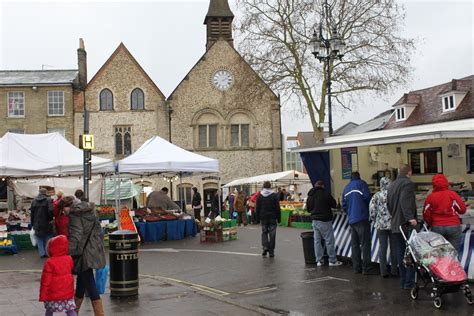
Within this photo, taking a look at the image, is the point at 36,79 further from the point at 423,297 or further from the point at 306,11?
the point at 423,297

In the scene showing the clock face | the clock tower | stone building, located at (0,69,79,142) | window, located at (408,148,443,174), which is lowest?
window, located at (408,148,443,174)

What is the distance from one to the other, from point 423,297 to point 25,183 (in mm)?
21378

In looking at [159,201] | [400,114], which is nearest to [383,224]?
[159,201]

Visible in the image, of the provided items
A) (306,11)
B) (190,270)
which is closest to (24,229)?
(190,270)

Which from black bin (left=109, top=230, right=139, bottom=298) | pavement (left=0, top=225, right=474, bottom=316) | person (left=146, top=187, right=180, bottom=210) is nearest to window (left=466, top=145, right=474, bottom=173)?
pavement (left=0, top=225, right=474, bottom=316)

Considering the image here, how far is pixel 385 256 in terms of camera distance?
32.9ft

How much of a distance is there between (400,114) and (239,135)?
11.1 m

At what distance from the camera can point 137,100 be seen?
133ft

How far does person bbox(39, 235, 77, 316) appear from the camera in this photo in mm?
6465

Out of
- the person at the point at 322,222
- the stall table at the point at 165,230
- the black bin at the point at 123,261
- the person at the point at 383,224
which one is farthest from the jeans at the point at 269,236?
the stall table at the point at 165,230

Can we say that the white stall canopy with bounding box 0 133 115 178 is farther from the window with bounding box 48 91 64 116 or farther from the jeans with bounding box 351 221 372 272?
the window with bounding box 48 91 64 116

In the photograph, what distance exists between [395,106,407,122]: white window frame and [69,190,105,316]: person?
109ft

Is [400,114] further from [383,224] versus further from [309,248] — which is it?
[383,224]

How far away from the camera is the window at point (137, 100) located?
40.3 meters
